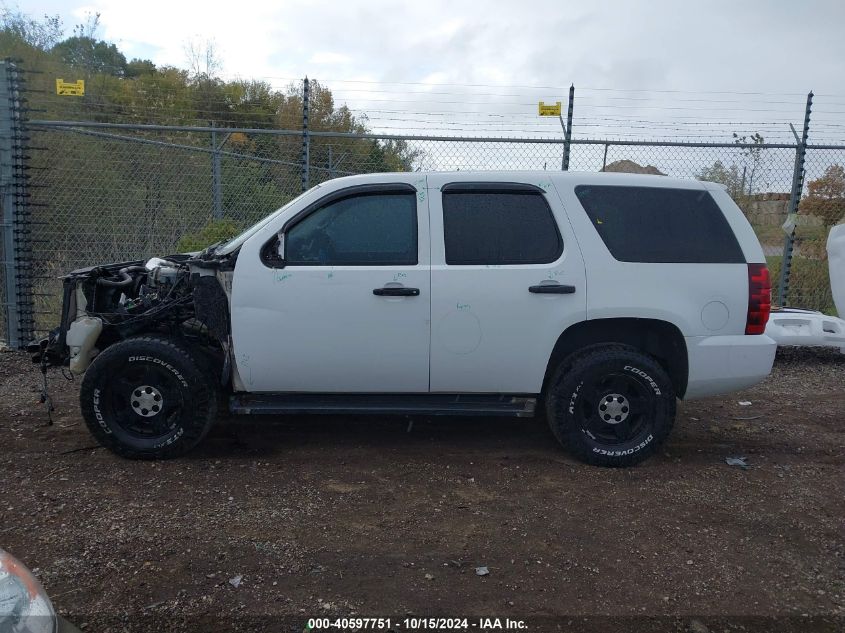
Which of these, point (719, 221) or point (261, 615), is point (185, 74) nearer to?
point (719, 221)

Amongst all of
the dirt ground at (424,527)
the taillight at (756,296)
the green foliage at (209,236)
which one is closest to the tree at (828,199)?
the dirt ground at (424,527)

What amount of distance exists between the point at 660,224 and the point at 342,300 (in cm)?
221

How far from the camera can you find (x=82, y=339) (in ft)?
15.4

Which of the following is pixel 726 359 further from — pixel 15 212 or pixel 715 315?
pixel 15 212

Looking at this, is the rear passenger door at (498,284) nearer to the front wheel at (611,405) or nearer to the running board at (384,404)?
the running board at (384,404)

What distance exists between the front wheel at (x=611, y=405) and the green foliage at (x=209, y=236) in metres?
4.77

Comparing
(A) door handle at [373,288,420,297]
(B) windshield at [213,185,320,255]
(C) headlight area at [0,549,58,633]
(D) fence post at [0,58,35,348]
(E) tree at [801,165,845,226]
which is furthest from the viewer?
(E) tree at [801,165,845,226]

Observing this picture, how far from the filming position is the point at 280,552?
3.44 m

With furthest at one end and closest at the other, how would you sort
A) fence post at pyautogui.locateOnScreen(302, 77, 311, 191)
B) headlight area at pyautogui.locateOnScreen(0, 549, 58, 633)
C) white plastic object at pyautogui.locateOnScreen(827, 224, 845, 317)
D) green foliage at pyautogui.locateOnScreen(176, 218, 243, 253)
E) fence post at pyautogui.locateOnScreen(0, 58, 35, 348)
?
1. green foliage at pyautogui.locateOnScreen(176, 218, 243, 253)
2. white plastic object at pyautogui.locateOnScreen(827, 224, 845, 317)
3. fence post at pyautogui.locateOnScreen(302, 77, 311, 191)
4. fence post at pyautogui.locateOnScreen(0, 58, 35, 348)
5. headlight area at pyautogui.locateOnScreen(0, 549, 58, 633)

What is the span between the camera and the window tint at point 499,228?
454 centimetres

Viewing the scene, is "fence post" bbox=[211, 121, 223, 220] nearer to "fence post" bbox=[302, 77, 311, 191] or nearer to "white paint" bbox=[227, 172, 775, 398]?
"fence post" bbox=[302, 77, 311, 191]

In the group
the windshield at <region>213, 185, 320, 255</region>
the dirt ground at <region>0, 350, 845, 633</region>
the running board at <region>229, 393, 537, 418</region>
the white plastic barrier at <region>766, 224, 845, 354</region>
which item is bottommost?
the dirt ground at <region>0, 350, 845, 633</region>

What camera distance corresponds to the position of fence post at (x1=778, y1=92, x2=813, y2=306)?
8.09 metres

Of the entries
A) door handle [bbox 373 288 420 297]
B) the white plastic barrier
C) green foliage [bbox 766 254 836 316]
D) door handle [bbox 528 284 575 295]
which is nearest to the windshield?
door handle [bbox 373 288 420 297]
